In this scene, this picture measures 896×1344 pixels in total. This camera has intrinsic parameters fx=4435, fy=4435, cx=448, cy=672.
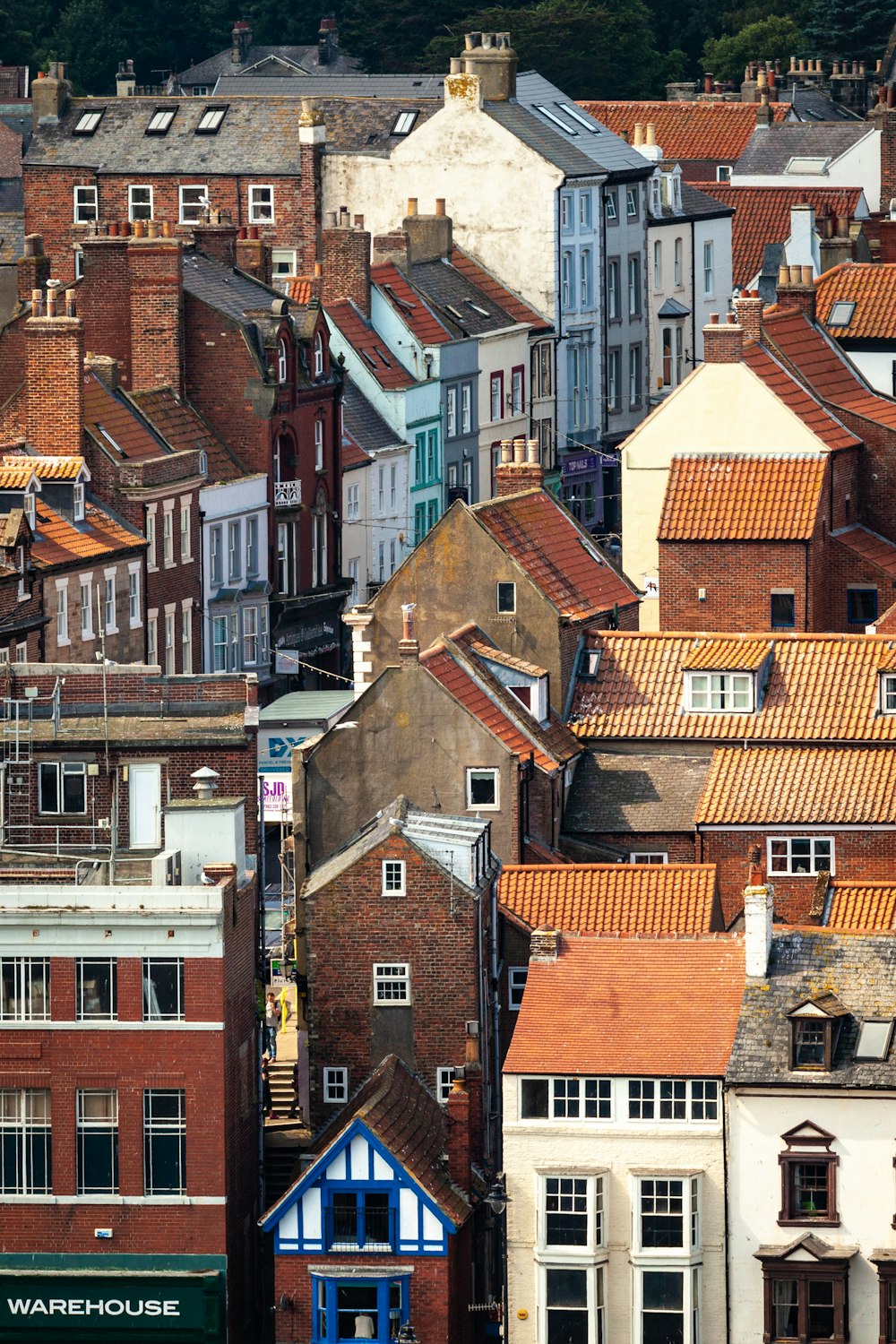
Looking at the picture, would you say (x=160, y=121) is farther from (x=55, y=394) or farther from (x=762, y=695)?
(x=762, y=695)

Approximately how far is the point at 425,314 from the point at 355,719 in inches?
2100

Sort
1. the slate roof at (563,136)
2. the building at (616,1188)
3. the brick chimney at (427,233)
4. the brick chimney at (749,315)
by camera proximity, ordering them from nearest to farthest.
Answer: the building at (616,1188), the brick chimney at (749,315), the brick chimney at (427,233), the slate roof at (563,136)

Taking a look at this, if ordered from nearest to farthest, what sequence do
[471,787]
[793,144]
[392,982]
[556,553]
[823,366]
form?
[392,982] → [471,787] → [556,553] → [823,366] → [793,144]

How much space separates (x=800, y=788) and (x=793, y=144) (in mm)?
95204

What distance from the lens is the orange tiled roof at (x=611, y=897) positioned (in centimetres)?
9069

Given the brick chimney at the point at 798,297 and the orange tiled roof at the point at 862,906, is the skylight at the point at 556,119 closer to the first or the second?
the brick chimney at the point at 798,297

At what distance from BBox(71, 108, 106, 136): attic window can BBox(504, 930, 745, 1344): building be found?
292 feet

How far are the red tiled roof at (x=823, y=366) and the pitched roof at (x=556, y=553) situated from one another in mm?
13985

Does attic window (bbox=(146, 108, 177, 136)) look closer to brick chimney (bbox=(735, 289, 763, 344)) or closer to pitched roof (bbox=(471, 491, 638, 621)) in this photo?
brick chimney (bbox=(735, 289, 763, 344))

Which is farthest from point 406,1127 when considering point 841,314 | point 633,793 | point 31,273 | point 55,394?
point 31,273

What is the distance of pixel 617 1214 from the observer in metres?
81.9

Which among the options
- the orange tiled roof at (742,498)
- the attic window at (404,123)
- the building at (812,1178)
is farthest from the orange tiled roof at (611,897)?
the attic window at (404,123)

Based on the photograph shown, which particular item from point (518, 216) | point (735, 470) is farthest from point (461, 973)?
point (518, 216)

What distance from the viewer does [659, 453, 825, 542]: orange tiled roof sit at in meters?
113
